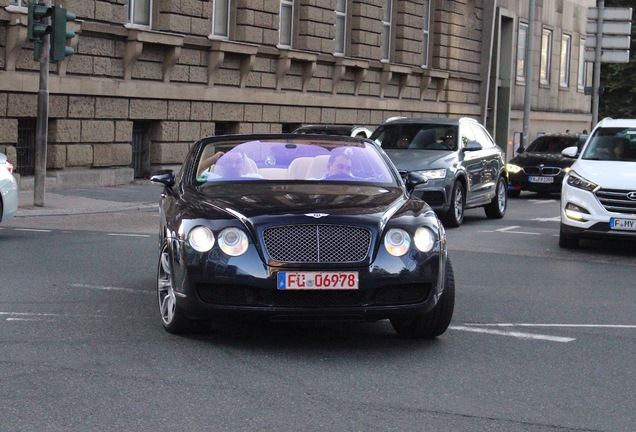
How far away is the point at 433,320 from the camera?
27.3ft

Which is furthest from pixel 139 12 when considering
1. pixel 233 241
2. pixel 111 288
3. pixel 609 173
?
pixel 233 241

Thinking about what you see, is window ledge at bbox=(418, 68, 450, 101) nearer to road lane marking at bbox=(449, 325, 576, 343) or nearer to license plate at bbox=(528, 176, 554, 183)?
license plate at bbox=(528, 176, 554, 183)

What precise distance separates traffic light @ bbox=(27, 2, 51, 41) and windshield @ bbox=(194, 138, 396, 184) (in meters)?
10.5

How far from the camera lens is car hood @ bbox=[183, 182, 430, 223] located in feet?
26.2

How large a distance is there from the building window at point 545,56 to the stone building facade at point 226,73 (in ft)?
18.6

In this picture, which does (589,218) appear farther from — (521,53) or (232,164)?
(521,53)

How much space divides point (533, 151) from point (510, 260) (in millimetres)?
15412

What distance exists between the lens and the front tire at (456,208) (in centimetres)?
1853

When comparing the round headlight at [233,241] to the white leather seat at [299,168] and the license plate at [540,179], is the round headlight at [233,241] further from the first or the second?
the license plate at [540,179]

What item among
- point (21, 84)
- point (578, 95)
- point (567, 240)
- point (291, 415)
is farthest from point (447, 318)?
point (578, 95)

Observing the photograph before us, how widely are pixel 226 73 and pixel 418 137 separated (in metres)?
10.5

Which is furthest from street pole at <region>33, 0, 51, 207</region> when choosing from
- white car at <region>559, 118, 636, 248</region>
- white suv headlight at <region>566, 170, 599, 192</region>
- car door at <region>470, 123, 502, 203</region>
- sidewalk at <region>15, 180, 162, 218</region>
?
white suv headlight at <region>566, 170, 599, 192</region>

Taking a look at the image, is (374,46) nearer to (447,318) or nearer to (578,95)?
(578,95)

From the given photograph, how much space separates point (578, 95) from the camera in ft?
186
